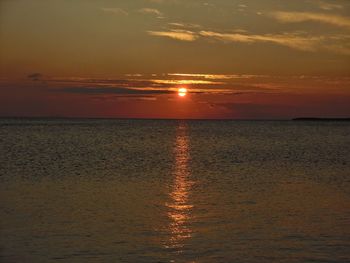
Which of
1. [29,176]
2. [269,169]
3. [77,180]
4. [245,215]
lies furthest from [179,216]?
[269,169]

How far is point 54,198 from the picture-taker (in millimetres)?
21891

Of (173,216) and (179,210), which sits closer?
(173,216)

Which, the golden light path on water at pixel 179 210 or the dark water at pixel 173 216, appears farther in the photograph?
the golden light path on water at pixel 179 210

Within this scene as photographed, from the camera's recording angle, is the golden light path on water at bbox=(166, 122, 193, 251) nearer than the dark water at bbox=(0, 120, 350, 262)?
No

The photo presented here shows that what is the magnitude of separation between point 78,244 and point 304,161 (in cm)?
3034

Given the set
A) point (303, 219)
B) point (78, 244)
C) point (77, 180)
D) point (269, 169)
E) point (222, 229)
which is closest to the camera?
point (78, 244)

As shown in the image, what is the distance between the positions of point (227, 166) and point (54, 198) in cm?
1779

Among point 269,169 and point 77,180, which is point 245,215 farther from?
point 269,169

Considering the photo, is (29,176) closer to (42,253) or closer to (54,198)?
(54,198)

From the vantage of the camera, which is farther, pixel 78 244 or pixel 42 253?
pixel 78 244

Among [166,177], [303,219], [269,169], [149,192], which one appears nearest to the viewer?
[303,219]

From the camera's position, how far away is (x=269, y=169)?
35656 millimetres

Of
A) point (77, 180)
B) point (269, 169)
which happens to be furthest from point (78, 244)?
point (269, 169)

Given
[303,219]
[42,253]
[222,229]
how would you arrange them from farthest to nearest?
[303,219] → [222,229] → [42,253]
